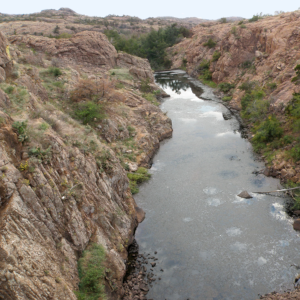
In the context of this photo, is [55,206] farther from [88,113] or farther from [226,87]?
[226,87]

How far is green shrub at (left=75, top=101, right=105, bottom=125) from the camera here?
29.5 meters

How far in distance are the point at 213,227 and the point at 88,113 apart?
1754 centimetres

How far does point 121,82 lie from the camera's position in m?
45.5

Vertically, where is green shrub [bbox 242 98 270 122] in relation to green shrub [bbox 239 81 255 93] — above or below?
below

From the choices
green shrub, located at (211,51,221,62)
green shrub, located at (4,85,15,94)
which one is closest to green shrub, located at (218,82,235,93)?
green shrub, located at (211,51,221,62)

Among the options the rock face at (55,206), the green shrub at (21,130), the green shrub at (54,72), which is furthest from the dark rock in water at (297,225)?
the green shrub at (54,72)

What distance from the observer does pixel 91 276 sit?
13.7 meters

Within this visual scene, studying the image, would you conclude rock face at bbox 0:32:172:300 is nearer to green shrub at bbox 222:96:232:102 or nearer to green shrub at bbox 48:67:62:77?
green shrub at bbox 48:67:62:77

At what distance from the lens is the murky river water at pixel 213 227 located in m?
16.1

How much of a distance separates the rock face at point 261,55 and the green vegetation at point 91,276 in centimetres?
2878

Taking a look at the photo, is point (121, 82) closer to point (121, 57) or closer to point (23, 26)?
point (121, 57)

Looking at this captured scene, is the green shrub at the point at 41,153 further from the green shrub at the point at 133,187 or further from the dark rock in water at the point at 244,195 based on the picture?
the dark rock in water at the point at 244,195

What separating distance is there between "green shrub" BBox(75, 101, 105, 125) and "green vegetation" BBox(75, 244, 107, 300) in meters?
17.7

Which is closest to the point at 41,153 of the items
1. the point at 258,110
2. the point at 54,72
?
the point at 54,72
